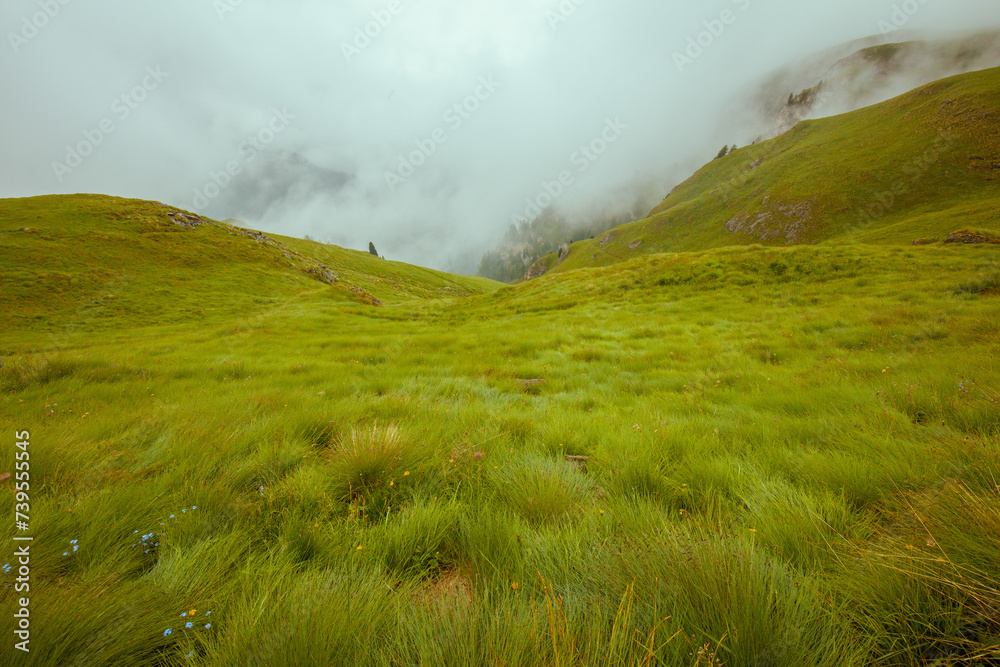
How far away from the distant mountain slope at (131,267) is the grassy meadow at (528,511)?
26055 mm

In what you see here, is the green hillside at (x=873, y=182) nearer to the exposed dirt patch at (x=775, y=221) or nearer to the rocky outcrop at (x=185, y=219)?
the exposed dirt patch at (x=775, y=221)

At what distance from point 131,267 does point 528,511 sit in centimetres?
4451

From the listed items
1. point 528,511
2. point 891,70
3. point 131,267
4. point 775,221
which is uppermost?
point 891,70

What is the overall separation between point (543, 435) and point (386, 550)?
1867 millimetres

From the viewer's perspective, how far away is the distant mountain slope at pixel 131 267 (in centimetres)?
2359

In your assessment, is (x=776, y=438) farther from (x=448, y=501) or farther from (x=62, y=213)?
(x=62, y=213)

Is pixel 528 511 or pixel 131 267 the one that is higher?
pixel 131 267

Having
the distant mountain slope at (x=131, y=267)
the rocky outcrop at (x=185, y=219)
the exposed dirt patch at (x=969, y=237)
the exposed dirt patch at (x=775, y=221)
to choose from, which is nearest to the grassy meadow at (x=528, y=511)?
the exposed dirt patch at (x=969, y=237)

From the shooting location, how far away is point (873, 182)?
176 ft

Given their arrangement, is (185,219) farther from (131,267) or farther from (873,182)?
(873,182)

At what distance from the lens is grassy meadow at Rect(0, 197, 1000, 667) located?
44.3 inches

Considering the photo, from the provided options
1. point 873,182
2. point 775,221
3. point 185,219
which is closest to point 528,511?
point 185,219

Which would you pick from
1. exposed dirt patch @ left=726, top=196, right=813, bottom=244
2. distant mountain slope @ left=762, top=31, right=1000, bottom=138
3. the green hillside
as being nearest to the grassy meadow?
the green hillside

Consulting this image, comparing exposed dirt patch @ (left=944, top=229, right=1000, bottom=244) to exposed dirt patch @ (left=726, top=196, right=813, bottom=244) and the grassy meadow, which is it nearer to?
the grassy meadow
